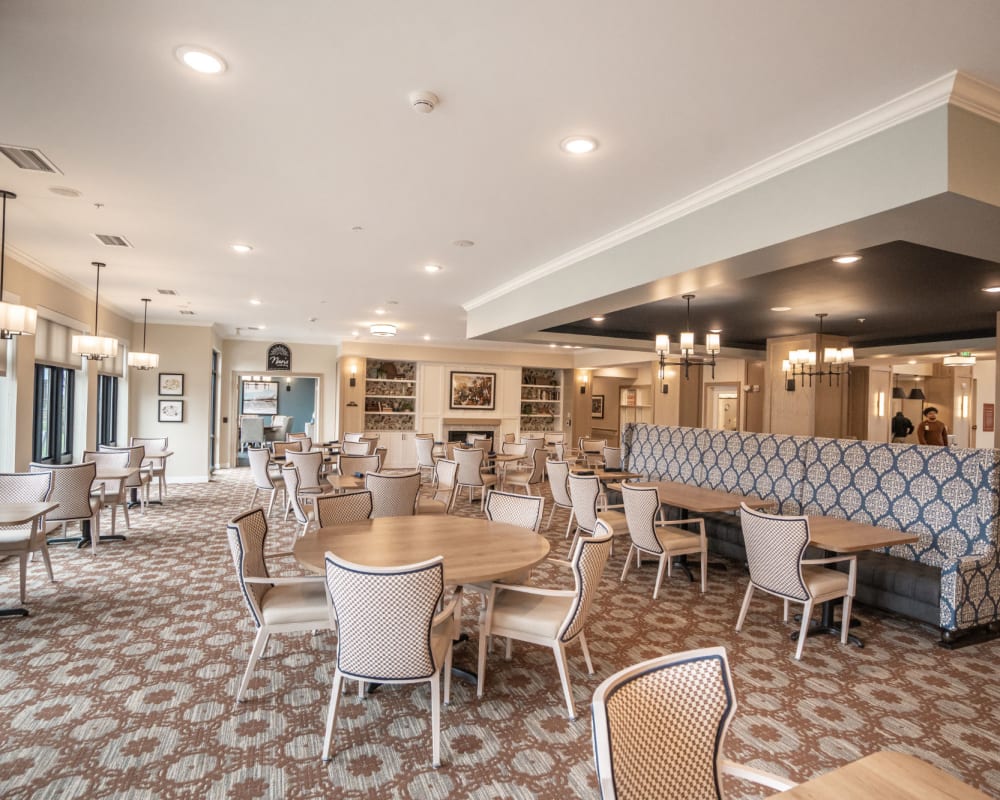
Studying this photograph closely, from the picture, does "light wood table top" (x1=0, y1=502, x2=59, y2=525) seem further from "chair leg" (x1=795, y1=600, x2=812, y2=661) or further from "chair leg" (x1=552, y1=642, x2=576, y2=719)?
"chair leg" (x1=795, y1=600, x2=812, y2=661)

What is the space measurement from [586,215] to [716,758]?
11.9 ft

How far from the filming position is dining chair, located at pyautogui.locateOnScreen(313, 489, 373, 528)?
3824mm

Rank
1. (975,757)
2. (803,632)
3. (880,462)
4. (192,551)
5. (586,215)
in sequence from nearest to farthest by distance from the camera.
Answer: (975,757), (803,632), (586,215), (880,462), (192,551)

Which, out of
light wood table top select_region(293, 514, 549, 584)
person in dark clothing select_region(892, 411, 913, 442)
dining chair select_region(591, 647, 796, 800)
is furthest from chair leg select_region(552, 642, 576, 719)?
person in dark clothing select_region(892, 411, 913, 442)

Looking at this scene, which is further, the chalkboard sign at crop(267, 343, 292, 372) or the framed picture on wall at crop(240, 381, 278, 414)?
the framed picture on wall at crop(240, 381, 278, 414)

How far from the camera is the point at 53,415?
7.25 meters

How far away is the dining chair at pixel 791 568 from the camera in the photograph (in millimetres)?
3500

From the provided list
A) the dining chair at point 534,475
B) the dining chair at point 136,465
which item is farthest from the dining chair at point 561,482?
the dining chair at point 136,465

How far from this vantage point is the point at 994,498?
393cm

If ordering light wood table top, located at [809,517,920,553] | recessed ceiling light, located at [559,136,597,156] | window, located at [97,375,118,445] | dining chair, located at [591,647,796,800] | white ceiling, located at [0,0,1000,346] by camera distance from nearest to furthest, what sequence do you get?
dining chair, located at [591,647,796,800], white ceiling, located at [0,0,1000,346], recessed ceiling light, located at [559,136,597,156], light wood table top, located at [809,517,920,553], window, located at [97,375,118,445]

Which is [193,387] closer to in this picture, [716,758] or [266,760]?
[266,760]

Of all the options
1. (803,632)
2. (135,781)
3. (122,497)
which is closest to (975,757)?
(803,632)

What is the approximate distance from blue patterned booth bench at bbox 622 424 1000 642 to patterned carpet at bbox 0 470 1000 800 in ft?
0.92

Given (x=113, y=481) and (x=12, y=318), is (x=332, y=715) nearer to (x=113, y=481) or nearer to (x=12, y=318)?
(x=12, y=318)
